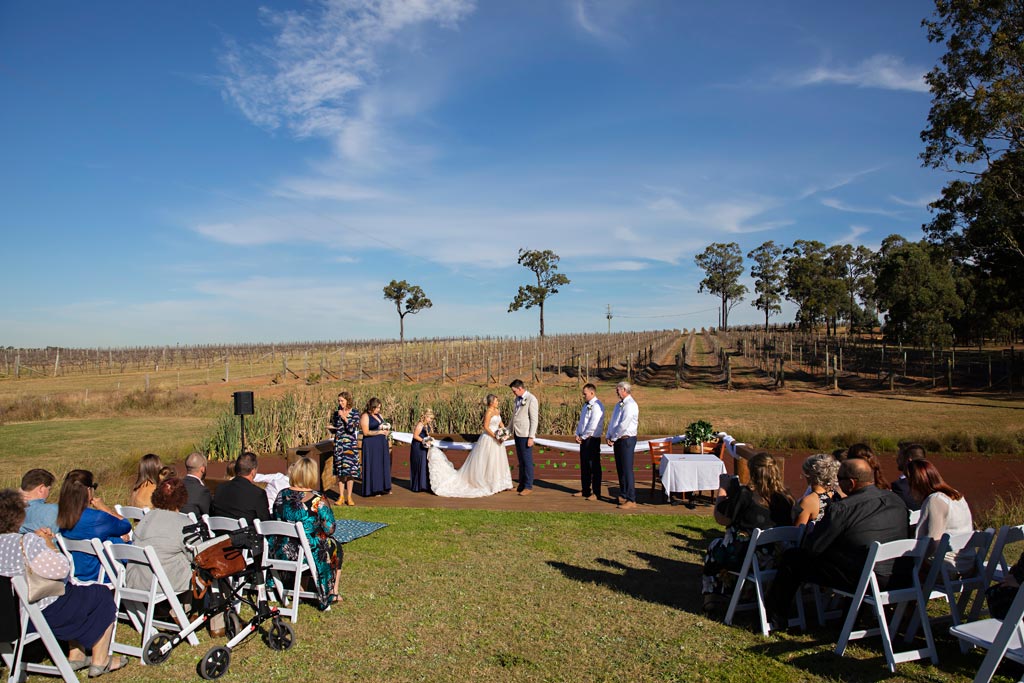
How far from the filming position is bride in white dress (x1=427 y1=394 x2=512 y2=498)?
10.1 metres

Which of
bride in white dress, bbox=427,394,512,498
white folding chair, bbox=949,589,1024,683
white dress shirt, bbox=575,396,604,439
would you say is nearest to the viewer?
white folding chair, bbox=949,589,1024,683

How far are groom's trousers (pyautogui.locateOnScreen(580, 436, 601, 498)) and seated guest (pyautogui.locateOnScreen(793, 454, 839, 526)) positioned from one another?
13.8 feet

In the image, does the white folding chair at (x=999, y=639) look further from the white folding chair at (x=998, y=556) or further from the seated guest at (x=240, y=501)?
the seated guest at (x=240, y=501)

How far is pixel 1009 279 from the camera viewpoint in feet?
90.1

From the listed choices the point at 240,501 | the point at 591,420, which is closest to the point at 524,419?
the point at 591,420

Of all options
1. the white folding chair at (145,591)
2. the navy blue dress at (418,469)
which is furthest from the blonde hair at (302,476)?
the navy blue dress at (418,469)

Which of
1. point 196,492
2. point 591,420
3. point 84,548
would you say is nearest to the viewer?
point 84,548

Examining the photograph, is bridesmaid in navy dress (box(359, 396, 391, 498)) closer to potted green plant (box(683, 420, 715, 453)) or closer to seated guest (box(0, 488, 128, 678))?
potted green plant (box(683, 420, 715, 453))

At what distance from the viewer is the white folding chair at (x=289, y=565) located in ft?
15.9

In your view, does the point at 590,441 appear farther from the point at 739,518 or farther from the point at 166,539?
the point at 166,539

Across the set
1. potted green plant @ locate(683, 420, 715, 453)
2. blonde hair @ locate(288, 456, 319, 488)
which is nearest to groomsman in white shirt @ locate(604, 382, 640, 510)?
potted green plant @ locate(683, 420, 715, 453)

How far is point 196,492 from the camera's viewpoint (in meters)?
5.70

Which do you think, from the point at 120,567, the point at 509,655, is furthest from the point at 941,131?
the point at 120,567

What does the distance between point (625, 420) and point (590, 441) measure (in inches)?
32.6
